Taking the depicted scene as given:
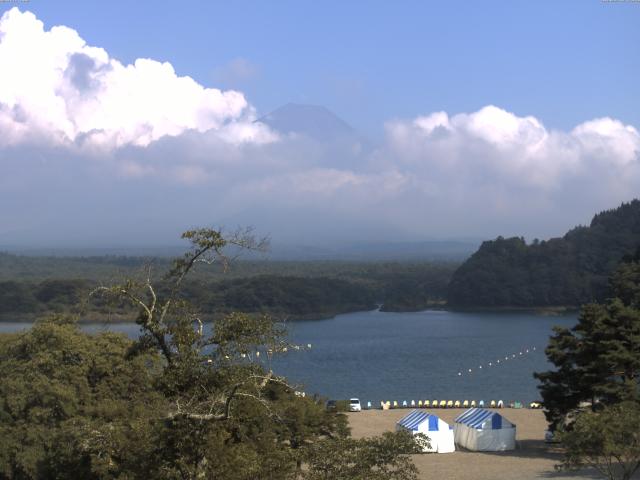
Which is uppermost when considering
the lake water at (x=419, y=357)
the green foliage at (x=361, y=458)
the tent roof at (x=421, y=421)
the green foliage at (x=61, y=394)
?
the green foliage at (x=361, y=458)

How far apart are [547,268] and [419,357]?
38759mm

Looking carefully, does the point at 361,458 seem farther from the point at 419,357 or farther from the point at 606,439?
the point at 419,357

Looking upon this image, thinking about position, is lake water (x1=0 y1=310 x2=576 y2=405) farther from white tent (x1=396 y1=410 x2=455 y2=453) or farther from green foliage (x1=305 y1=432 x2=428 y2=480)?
green foliage (x1=305 y1=432 x2=428 y2=480)

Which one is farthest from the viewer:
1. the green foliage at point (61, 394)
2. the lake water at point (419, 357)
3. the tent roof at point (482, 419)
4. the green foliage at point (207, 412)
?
the lake water at point (419, 357)

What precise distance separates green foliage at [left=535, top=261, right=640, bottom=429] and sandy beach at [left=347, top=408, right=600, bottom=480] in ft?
3.36

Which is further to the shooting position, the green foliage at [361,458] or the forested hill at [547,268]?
the forested hill at [547,268]

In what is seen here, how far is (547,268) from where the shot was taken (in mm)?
82438

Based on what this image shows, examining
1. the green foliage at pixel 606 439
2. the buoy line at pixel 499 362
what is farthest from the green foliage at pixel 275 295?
the green foliage at pixel 606 439

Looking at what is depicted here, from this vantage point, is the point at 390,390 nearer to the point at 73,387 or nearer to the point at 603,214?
the point at 73,387

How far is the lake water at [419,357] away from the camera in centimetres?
3562

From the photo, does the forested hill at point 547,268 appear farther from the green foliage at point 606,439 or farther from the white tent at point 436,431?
the green foliage at point 606,439

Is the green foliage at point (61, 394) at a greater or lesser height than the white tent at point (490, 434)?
greater

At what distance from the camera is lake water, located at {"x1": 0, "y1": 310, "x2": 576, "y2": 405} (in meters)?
35.6

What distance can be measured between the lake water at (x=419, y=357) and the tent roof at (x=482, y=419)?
993 cm
